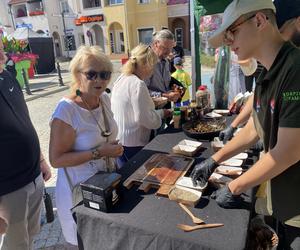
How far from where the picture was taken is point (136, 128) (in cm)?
268

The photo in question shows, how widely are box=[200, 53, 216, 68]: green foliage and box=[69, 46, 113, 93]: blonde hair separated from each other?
7.72 feet

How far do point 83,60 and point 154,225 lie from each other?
3.97 feet

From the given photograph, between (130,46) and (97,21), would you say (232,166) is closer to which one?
A: (130,46)

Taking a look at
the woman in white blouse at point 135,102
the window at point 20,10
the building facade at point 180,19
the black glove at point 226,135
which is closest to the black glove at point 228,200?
the black glove at point 226,135

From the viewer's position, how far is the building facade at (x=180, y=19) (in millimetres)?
25000

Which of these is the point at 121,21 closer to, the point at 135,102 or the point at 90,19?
the point at 90,19

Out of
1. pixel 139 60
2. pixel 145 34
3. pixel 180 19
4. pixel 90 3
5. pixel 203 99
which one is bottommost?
pixel 203 99

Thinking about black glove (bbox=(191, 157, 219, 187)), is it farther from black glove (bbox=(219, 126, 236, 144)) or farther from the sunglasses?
the sunglasses

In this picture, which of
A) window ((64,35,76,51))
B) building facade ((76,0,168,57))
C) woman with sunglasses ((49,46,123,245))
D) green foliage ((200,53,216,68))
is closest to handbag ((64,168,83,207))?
woman with sunglasses ((49,46,123,245))

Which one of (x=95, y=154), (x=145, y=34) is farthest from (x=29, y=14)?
(x=95, y=154)

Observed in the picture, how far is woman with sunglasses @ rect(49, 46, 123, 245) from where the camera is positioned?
5.96ft

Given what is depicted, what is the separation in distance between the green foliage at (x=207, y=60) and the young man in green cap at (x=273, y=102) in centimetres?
274

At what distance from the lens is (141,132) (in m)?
2.74

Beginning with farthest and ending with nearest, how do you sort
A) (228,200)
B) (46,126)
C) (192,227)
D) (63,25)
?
(63,25) < (46,126) < (228,200) < (192,227)
